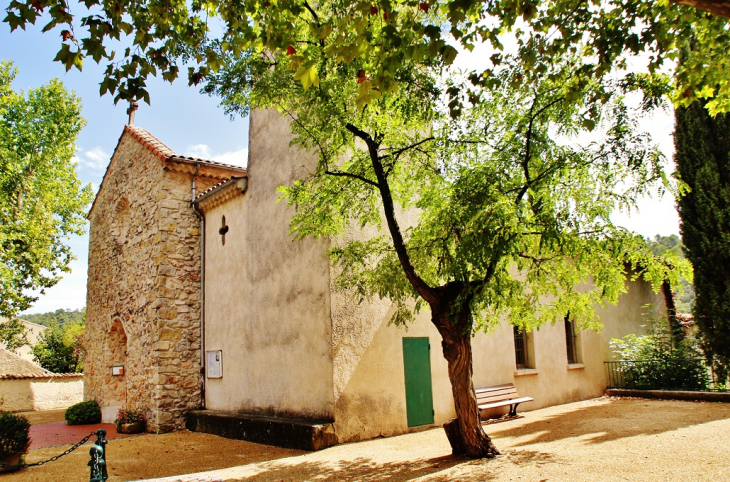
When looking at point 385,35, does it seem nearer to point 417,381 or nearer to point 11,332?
point 417,381

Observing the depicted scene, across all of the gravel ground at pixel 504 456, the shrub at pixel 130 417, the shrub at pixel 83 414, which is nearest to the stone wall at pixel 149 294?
the shrub at pixel 130 417

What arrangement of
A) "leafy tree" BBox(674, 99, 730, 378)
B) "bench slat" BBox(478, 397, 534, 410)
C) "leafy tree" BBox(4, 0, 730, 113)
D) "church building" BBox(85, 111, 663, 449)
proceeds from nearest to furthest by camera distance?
1. "leafy tree" BBox(4, 0, 730, 113)
2. "church building" BBox(85, 111, 663, 449)
3. "bench slat" BBox(478, 397, 534, 410)
4. "leafy tree" BBox(674, 99, 730, 378)

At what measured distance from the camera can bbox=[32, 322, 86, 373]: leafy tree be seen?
32969 mm

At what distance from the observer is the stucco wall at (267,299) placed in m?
8.90

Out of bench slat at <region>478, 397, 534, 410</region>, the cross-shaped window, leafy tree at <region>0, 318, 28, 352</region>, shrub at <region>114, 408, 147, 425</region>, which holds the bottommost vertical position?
shrub at <region>114, 408, 147, 425</region>

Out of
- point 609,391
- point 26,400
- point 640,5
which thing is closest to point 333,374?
point 640,5

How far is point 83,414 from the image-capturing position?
14156mm

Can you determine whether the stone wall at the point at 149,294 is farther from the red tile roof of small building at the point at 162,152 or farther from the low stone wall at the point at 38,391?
the low stone wall at the point at 38,391

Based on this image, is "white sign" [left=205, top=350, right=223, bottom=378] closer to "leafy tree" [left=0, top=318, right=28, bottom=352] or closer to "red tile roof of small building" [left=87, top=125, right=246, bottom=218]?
"red tile roof of small building" [left=87, top=125, right=246, bottom=218]

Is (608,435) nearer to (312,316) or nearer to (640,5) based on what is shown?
(312,316)

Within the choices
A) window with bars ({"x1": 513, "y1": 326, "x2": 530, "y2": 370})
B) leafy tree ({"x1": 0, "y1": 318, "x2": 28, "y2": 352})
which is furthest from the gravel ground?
leafy tree ({"x1": 0, "y1": 318, "x2": 28, "y2": 352})

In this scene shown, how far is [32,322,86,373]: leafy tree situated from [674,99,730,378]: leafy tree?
33.9m

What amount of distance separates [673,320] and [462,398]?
10.8 meters

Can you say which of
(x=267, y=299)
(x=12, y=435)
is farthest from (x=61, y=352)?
(x=267, y=299)
